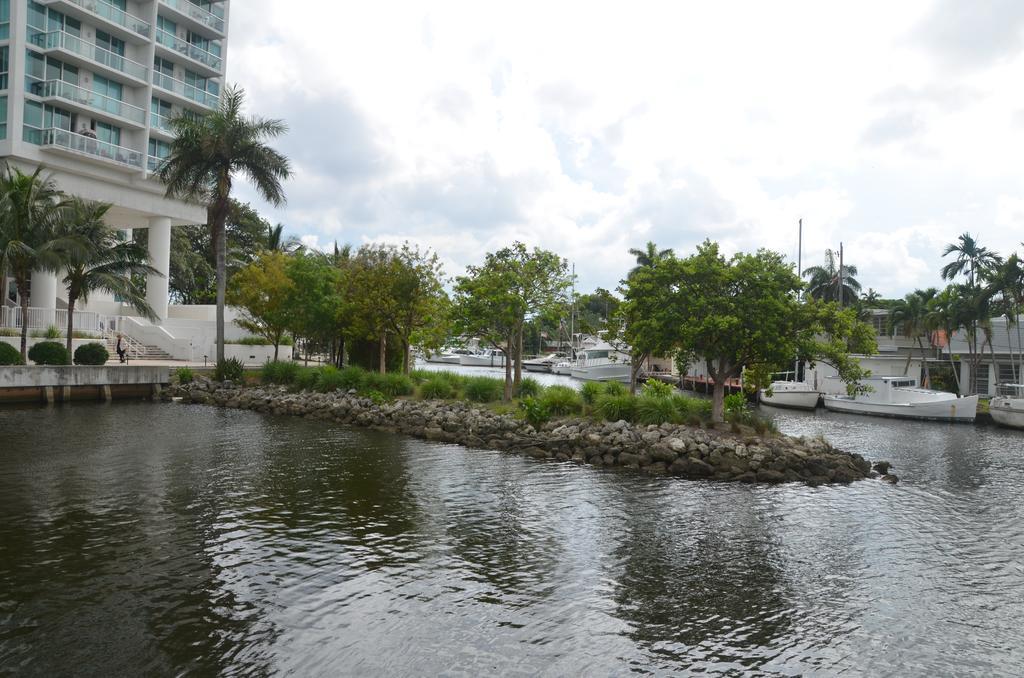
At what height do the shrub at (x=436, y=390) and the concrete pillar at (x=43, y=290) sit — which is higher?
the concrete pillar at (x=43, y=290)

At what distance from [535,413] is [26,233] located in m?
25.7

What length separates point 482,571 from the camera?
11.9m

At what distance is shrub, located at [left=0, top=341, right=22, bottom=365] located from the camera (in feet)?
107

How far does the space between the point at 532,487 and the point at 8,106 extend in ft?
143

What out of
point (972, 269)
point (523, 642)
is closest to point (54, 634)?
point (523, 642)

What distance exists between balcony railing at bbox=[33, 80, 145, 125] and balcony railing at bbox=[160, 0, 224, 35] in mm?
8628

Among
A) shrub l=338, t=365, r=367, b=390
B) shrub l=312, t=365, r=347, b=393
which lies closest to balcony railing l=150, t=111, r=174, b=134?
shrub l=312, t=365, r=347, b=393

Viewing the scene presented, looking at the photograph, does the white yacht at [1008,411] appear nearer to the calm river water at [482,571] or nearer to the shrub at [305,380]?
the calm river water at [482,571]

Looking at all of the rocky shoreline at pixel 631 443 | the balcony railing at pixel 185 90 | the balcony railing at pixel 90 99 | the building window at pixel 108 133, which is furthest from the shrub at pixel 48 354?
the balcony railing at pixel 185 90

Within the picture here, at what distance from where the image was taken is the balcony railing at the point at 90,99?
4484 centimetres

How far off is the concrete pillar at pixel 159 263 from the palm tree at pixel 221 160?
13420mm

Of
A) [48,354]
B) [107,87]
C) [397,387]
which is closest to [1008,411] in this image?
[397,387]

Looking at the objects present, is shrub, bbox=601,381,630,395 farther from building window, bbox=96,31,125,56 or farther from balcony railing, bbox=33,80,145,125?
building window, bbox=96,31,125,56

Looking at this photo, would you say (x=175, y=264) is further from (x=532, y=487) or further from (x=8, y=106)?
(x=532, y=487)
